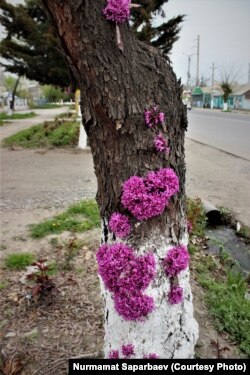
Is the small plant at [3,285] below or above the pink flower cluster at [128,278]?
below

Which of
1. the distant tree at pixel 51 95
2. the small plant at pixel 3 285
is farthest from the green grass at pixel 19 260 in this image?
Result: the distant tree at pixel 51 95

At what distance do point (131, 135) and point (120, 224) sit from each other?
520 millimetres

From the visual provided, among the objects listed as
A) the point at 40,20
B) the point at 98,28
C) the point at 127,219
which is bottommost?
the point at 127,219

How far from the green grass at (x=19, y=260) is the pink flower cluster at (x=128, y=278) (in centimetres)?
246

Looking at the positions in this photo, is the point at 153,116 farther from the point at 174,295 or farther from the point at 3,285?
the point at 3,285

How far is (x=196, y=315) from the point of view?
3410mm

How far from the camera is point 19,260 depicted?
459 cm

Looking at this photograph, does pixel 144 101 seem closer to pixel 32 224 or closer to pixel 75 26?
pixel 75 26

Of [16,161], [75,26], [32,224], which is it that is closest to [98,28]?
[75,26]

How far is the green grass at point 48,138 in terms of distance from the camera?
1502 centimetres

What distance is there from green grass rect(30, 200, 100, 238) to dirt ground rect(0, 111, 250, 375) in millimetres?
189

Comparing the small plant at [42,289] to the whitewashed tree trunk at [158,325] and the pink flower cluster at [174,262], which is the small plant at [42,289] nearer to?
the whitewashed tree trunk at [158,325]

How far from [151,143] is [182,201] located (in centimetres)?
48

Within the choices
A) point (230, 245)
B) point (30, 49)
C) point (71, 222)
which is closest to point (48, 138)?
point (30, 49)
